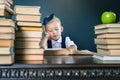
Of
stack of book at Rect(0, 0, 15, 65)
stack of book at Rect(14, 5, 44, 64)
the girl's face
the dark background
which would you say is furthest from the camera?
the dark background

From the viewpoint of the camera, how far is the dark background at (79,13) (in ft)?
12.4

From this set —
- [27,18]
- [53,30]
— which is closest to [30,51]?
[27,18]

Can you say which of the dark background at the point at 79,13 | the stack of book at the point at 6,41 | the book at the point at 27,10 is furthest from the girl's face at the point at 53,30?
the stack of book at the point at 6,41

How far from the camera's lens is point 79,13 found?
382cm

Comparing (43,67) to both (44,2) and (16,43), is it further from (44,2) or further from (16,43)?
(44,2)

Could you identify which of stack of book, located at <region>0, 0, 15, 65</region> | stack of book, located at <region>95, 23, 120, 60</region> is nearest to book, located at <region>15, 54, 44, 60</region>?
stack of book, located at <region>0, 0, 15, 65</region>

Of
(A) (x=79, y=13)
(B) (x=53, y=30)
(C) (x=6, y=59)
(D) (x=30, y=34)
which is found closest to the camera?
(C) (x=6, y=59)

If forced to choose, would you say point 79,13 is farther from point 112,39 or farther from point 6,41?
point 6,41

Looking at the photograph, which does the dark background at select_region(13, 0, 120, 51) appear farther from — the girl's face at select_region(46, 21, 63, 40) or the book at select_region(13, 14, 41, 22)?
the book at select_region(13, 14, 41, 22)

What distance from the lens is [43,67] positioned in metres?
0.89

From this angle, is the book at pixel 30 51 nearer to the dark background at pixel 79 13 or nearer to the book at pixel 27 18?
the book at pixel 27 18

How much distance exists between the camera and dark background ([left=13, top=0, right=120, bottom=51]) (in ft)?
12.4

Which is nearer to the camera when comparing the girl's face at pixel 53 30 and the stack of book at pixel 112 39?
the stack of book at pixel 112 39

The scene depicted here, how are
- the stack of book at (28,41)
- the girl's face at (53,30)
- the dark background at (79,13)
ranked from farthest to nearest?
the dark background at (79,13)
the girl's face at (53,30)
the stack of book at (28,41)
